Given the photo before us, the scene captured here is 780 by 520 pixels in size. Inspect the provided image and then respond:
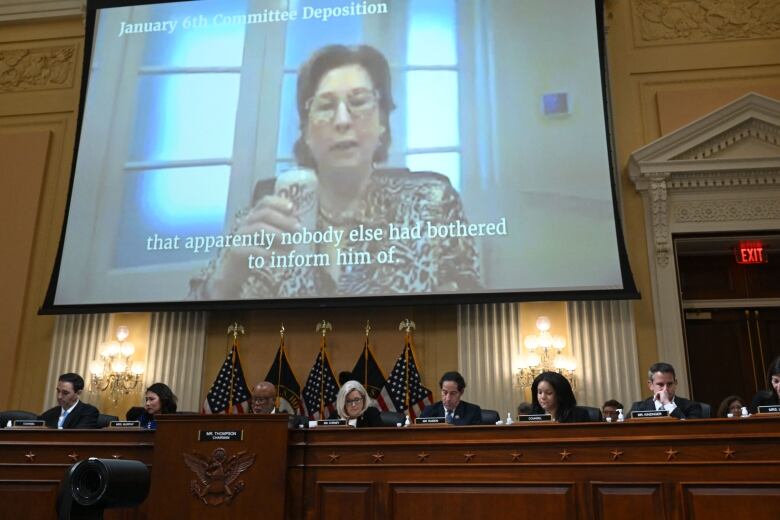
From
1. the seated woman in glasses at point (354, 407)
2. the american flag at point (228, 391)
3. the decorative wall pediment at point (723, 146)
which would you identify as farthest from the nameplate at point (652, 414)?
the american flag at point (228, 391)

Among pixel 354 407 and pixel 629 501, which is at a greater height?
pixel 354 407

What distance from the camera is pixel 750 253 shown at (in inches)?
328

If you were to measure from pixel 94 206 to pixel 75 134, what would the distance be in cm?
114

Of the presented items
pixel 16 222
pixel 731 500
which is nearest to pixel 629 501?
pixel 731 500

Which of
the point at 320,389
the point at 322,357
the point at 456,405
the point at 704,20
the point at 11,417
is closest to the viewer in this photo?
the point at 456,405

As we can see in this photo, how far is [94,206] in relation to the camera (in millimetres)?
7895

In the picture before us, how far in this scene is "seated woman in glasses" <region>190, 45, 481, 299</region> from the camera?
715 cm

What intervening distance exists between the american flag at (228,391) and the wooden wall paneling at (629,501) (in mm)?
4239

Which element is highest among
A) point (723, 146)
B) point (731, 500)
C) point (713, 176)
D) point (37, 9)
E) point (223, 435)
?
point (37, 9)

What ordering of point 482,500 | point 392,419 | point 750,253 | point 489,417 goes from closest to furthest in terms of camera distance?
1. point 482,500
2. point 489,417
3. point 392,419
4. point 750,253

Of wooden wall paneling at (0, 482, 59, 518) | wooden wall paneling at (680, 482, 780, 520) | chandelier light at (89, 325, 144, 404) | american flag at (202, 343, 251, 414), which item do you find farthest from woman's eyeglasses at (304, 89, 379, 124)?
wooden wall paneling at (680, 482, 780, 520)

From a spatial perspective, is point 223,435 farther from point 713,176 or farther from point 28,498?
point 713,176

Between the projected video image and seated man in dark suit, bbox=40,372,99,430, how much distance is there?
1.76m

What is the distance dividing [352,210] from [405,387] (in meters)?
1.79
